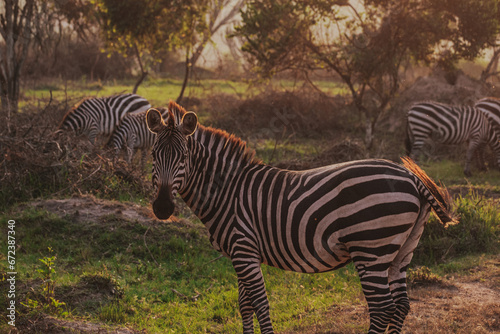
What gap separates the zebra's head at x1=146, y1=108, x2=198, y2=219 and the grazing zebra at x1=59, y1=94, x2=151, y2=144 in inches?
345

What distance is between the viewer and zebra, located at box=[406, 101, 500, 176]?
45.2ft

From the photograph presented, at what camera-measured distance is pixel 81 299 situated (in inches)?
221

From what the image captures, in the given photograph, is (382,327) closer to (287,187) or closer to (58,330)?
(287,187)

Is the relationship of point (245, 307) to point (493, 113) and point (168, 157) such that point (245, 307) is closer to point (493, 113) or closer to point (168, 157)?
point (168, 157)

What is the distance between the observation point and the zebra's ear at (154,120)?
163 inches

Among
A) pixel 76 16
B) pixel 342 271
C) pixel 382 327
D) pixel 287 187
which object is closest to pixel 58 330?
pixel 287 187

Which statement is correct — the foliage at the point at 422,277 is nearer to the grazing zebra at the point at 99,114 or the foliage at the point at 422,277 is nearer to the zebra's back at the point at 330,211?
the zebra's back at the point at 330,211

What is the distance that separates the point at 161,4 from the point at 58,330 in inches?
588

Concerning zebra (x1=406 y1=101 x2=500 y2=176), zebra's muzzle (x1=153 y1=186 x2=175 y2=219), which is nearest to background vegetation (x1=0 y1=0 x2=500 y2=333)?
zebra (x1=406 y1=101 x2=500 y2=176)

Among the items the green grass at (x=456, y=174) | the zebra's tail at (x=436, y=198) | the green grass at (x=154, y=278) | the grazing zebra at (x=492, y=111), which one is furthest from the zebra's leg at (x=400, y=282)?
the grazing zebra at (x=492, y=111)

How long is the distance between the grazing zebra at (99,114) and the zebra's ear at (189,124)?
882 centimetres

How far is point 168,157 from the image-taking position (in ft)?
13.3

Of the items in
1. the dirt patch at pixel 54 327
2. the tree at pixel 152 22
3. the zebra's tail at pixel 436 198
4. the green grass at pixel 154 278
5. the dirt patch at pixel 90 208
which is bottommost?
the green grass at pixel 154 278

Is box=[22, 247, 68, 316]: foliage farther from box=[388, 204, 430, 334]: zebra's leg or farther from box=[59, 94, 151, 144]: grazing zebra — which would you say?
box=[59, 94, 151, 144]: grazing zebra
